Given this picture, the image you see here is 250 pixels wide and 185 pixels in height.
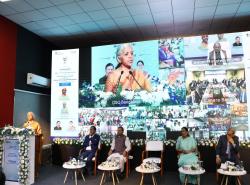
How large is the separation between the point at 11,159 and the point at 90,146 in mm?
1864

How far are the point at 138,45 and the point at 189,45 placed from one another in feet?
4.32

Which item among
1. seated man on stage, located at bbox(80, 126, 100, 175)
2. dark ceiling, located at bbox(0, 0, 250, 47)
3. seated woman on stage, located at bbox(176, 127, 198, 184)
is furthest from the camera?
seated man on stage, located at bbox(80, 126, 100, 175)

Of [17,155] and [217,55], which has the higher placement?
[217,55]

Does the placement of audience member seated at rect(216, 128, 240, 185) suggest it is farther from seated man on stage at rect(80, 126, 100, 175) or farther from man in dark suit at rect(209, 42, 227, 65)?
seated man on stage at rect(80, 126, 100, 175)

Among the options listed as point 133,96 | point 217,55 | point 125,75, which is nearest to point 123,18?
point 125,75

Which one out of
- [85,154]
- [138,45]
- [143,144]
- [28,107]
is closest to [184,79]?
[138,45]

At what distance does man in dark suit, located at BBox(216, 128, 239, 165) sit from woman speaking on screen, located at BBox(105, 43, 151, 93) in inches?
93.2

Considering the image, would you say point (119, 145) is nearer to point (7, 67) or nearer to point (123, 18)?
point (123, 18)

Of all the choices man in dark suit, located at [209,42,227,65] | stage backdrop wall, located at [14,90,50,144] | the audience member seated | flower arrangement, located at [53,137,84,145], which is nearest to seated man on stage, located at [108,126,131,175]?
flower arrangement, located at [53,137,84,145]

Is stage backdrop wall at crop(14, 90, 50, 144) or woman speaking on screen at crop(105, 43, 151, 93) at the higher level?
woman speaking on screen at crop(105, 43, 151, 93)

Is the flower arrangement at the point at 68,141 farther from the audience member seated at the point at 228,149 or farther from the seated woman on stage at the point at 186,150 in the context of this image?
the audience member seated at the point at 228,149

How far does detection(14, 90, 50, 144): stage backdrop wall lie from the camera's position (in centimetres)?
662

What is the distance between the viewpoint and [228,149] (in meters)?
4.95

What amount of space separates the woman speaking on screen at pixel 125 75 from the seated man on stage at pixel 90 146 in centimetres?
129
